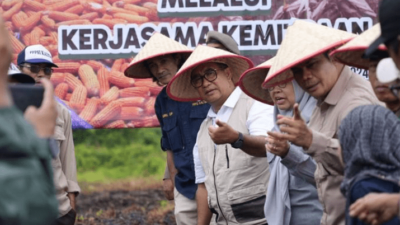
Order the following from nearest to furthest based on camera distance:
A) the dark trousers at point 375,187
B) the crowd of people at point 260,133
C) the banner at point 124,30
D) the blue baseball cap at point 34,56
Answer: the crowd of people at point 260,133 → the dark trousers at point 375,187 → the blue baseball cap at point 34,56 → the banner at point 124,30

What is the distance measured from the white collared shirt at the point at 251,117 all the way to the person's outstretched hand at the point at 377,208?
1817 mm

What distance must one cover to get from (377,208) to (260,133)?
1865mm

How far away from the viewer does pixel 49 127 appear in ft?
6.95

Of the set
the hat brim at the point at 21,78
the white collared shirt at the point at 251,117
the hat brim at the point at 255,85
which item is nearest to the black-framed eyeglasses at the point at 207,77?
the white collared shirt at the point at 251,117

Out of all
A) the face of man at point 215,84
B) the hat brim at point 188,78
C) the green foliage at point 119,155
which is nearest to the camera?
the face of man at point 215,84

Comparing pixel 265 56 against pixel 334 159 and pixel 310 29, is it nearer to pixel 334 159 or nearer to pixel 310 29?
pixel 310 29

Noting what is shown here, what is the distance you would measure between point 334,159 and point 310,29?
32.5 inches

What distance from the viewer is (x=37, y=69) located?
576cm

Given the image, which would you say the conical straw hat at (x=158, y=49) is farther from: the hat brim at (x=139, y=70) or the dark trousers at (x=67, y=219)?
the dark trousers at (x=67, y=219)

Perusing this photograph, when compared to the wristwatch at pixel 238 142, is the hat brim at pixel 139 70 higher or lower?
lower

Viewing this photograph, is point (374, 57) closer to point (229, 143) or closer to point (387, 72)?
point (387, 72)

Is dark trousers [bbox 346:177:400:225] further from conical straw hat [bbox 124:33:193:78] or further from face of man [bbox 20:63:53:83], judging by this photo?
face of man [bbox 20:63:53:83]

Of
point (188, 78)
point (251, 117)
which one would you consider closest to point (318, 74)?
point (251, 117)

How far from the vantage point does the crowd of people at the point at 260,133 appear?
2.03m
